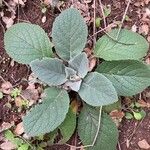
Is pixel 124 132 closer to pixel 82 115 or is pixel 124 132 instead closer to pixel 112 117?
pixel 112 117

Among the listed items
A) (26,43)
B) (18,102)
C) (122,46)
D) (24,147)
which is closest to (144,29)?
(122,46)

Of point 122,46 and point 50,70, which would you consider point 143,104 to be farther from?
point 50,70

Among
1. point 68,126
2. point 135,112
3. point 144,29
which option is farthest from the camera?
point 144,29

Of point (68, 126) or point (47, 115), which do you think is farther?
point (68, 126)

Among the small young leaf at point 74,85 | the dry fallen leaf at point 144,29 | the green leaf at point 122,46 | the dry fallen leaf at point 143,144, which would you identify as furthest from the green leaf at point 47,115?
the dry fallen leaf at point 144,29

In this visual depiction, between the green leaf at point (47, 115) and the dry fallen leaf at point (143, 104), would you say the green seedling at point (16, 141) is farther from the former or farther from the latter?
the dry fallen leaf at point (143, 104)

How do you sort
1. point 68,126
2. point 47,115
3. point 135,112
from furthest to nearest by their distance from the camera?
point 135,112, point 68,126, point 47,115

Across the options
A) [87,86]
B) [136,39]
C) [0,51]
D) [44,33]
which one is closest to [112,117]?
[87,86]
